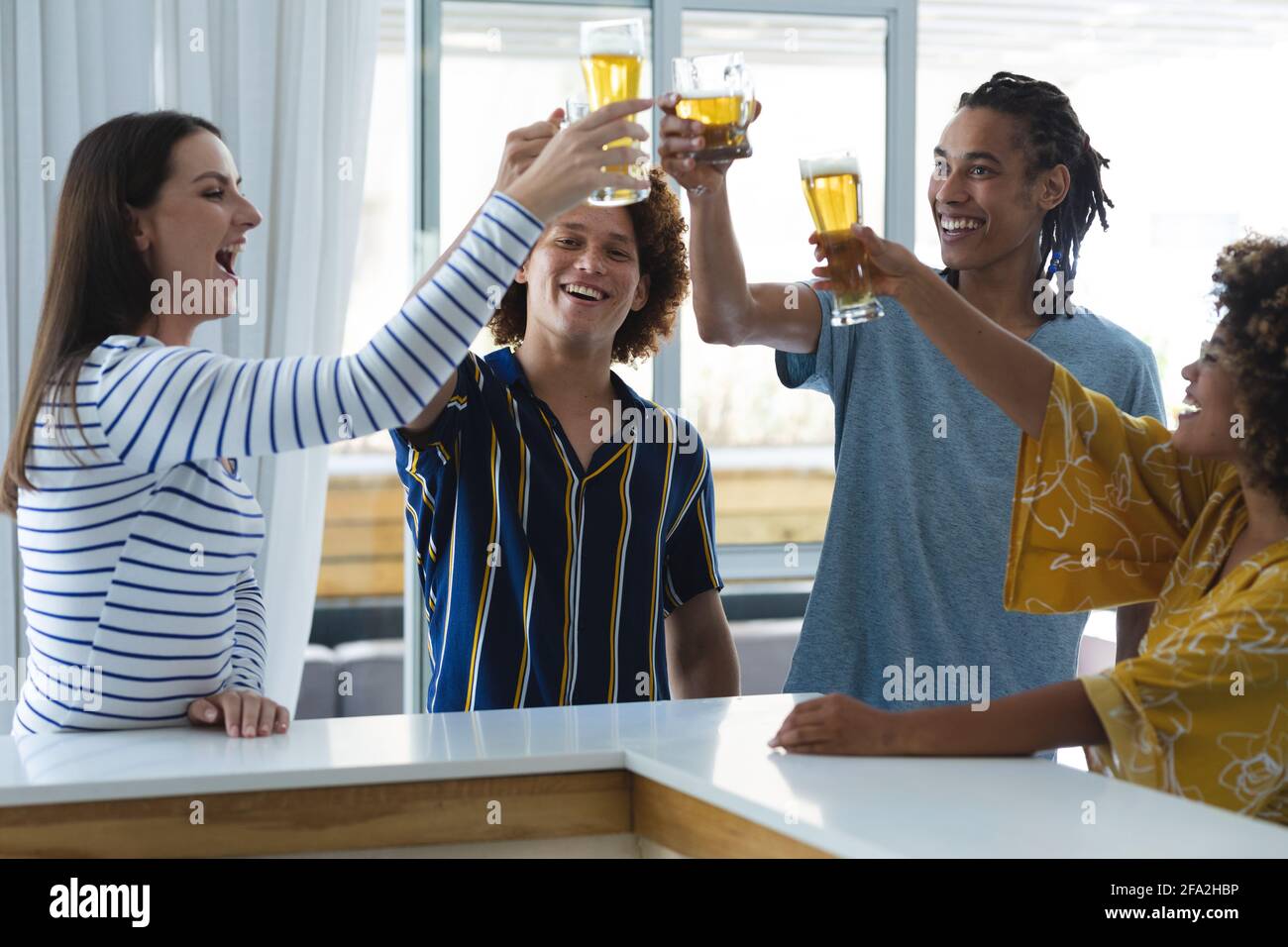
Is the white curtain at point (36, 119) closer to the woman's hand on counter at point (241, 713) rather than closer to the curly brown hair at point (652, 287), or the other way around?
the curly brown hair at point (652, 287)

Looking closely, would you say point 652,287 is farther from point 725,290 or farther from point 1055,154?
point 1055,154

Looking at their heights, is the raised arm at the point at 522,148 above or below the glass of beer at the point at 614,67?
below

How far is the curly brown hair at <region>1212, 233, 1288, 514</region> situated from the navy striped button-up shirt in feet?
2.54

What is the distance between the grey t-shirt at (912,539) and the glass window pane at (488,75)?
4.76 ft

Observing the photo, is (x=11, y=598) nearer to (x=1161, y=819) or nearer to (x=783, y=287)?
(x=783, y=287)

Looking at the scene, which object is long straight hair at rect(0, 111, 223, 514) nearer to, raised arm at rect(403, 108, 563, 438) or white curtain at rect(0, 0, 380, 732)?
raised arm at rect(403, 108, 563, 438)

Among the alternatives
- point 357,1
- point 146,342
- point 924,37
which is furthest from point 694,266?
point 924,37

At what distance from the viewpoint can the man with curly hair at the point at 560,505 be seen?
1.82 m

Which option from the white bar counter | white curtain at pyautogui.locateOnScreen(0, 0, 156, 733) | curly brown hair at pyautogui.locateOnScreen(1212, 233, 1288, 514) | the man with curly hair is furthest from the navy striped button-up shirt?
white curtain at pyautogui.locateOnScreen(0, 0, 156, 733)

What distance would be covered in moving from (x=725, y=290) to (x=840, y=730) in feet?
2.21

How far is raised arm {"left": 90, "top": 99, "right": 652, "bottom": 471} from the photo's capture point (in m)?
1.35

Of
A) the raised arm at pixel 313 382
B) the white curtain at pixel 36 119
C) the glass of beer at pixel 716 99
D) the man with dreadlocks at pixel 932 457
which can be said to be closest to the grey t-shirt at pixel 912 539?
the man with dreadlocks at pixel 932 457

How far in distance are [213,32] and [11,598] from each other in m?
1.32

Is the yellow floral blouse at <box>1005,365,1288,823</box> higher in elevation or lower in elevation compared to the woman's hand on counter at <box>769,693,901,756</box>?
higher
